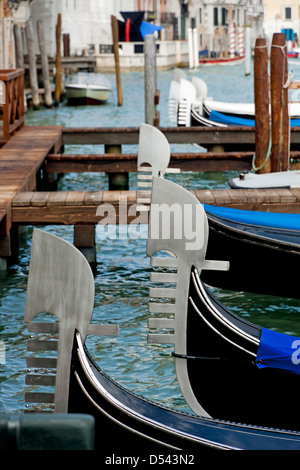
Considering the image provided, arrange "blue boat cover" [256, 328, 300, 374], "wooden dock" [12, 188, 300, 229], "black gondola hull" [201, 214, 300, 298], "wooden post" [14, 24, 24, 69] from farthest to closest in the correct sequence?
"wooden post" [14, 24, 24, 69] < "wooden dock" [12, 188, 300, 229] < "black gondola hull" [201, 214, 300, 298] < "blue boat cover" [256, 328, 300, 374]

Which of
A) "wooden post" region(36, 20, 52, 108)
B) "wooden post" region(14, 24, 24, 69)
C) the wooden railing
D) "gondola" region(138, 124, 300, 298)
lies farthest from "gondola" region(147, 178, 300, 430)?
"wooden post" region(14, 24, 24, 69)

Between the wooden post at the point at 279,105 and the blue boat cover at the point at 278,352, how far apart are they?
4.82 m

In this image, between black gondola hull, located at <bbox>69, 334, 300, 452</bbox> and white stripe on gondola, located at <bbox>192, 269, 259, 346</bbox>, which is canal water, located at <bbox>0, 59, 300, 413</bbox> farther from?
black gondola hull, located at <bbox>69, 334, 300, 452</bbox>

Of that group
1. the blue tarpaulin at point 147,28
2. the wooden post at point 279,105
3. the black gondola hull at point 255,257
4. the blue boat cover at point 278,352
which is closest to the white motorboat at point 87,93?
the wooden post at point 279,105

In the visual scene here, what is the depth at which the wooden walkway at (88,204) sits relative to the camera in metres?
6.36

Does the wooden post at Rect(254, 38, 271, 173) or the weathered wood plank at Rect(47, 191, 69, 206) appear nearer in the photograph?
the weathered wood plank at Rect(47, 191, 69, 206)

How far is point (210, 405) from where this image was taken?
12.4 ft

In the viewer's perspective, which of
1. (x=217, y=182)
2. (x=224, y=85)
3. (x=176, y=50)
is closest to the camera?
(x=217, y=182)

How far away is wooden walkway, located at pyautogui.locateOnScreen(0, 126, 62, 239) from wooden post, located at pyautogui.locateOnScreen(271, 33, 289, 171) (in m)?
2.27

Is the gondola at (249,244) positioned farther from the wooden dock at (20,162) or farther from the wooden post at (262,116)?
the wooden post at (262,116)

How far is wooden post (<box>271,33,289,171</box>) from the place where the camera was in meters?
7.96
